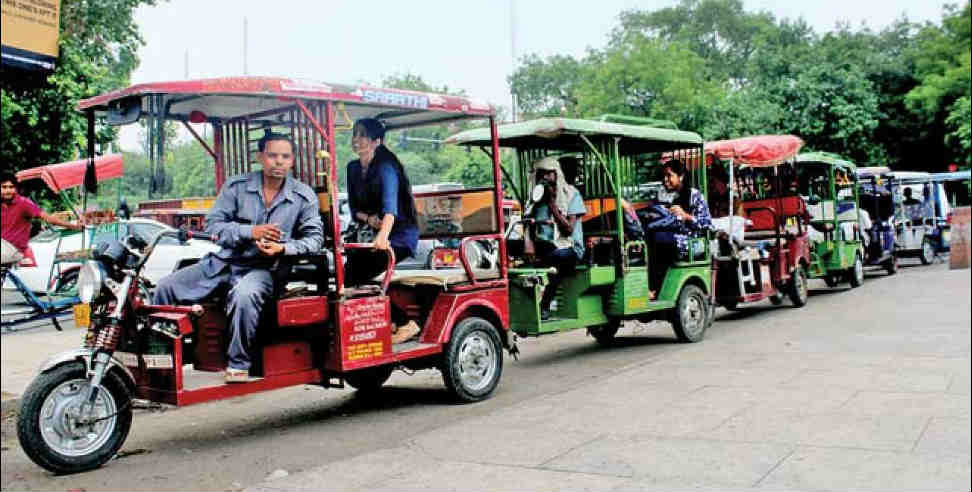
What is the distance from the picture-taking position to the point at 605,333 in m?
11.0

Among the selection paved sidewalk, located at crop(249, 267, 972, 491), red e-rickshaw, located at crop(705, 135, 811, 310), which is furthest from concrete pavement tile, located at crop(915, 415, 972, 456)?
red e-rickshaw, located at crop(705, 135, 811, 310)

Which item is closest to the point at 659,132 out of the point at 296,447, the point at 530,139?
the point at 530,139

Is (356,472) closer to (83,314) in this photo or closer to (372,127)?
(83,314)

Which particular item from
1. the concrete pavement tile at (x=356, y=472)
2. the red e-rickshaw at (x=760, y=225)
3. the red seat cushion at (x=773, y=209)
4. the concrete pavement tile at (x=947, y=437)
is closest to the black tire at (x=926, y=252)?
the red e-rickshaw at (x=760, y=225)

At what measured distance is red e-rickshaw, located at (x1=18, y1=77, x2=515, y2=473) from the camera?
5469 mm

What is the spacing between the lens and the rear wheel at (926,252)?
73.8 ft

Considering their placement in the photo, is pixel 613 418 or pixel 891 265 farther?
pixel 891 265

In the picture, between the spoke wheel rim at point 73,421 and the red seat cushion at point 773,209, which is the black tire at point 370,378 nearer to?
the spoke wheel rim at point 73,421

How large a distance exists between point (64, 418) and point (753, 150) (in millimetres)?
9593

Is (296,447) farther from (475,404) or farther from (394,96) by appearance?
(394,96)

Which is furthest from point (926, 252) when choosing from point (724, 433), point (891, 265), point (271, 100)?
point (271, 100)

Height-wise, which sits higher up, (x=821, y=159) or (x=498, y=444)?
(x=821, y=159)

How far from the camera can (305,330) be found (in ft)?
21.3

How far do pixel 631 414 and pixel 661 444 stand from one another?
3.09 ft
